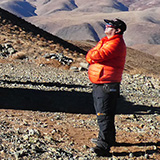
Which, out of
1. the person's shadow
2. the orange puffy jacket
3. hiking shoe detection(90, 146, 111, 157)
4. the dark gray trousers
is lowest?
the person's shadow

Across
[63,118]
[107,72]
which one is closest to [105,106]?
[107,72]

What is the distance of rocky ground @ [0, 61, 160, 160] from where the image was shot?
14.9ft

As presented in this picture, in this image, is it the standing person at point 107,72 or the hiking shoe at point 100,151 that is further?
the hiking shoe at point 100,151

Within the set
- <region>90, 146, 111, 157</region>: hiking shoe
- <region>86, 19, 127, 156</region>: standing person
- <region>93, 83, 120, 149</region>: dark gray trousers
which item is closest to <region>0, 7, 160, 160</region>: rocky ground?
<region>90, 146, 111, 157</region>: hiking shoe

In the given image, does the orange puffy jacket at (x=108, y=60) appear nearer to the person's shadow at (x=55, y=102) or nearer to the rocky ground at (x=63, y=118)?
the rocky ground at (x=63, y=118)

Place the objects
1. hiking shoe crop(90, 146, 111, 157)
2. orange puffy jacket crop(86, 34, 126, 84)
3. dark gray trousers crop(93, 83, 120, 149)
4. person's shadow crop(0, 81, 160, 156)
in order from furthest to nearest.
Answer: person's shadow crop(0, 81, 160, 156), hiking shoe crop(90, 146, 111, 157), dark gray trousers crop(93, 83, 120, 149), orange puffy jacket crop(86, 34, 126, 84)

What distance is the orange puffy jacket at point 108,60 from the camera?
13.2 feet

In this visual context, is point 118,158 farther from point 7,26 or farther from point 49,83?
point 7,26

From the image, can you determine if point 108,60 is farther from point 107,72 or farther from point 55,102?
point 55,102

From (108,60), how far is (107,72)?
0.17 meters

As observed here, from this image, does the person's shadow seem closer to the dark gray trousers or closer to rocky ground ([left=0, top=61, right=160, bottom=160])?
rocky ground ([left=0, top=61, right=160, bottom=160])

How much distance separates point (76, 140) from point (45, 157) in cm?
91

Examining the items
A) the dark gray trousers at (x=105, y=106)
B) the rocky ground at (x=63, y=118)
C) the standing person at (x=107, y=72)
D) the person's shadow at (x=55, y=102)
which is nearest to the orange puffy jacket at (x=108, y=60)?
the standing person at (x=107, y=72)

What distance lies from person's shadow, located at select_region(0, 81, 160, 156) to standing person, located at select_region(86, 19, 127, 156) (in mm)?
3526
